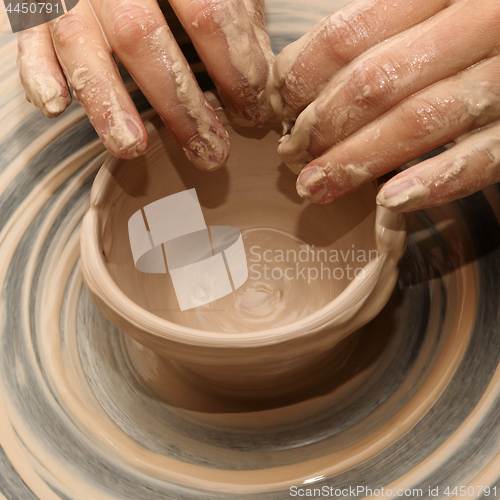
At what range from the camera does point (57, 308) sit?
1.10 metres

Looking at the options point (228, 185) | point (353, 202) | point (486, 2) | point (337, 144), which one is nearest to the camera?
point (486, 2)

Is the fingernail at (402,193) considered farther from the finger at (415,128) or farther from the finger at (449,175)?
the finger at (415,128)

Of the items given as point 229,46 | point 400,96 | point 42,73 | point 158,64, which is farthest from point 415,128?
point 42,73

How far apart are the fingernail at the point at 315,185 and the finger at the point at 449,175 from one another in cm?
18

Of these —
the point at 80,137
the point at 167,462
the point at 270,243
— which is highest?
the point at 80,137

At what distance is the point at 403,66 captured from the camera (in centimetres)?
92

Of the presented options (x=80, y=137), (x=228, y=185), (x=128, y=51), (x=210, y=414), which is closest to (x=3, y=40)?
(x=80, y=137)

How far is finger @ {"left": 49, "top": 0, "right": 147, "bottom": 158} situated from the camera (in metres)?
0.97

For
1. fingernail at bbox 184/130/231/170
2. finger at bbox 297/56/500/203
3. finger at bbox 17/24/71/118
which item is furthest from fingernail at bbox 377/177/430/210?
finger at bbox 17/24/71/118

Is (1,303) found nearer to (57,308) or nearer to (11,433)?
(57,308)

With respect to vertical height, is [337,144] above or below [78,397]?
above

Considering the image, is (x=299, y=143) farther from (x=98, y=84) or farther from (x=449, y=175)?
(x=98, y=84)

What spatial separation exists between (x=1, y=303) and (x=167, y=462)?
49cm

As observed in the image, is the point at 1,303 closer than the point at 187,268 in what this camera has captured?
Yes
